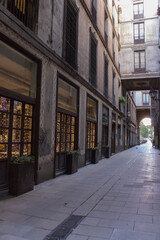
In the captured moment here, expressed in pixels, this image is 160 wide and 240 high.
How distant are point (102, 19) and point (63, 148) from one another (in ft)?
38.8

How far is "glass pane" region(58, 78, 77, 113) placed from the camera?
359 inches

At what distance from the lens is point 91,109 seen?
1359 centimetres

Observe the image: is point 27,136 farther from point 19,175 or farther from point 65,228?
point 65,228

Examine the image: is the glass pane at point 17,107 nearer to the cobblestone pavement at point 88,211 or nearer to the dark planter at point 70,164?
the cobblestone pavement at point 88,211

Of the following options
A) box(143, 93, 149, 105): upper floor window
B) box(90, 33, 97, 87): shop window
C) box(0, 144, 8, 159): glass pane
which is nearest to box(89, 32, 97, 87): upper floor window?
box(90, 33, 97, 87): shop window

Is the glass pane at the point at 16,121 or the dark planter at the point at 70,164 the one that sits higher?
the glass pane at the point at 16,121

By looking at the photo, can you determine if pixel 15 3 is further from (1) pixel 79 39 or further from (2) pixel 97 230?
(2) pixel 97 230

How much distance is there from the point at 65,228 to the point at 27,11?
21.8 ft

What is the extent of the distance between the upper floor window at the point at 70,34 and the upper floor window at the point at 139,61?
14.6 m

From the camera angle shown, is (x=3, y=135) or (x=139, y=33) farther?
(x=139, y=33)

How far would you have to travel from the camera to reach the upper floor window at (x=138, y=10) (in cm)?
2473

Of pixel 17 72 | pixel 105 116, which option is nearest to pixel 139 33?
pixel 105 116

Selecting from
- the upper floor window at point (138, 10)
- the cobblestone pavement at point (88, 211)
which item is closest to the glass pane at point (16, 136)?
the cobblestone pavement at point (88, 211)

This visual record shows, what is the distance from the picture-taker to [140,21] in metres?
24.3
